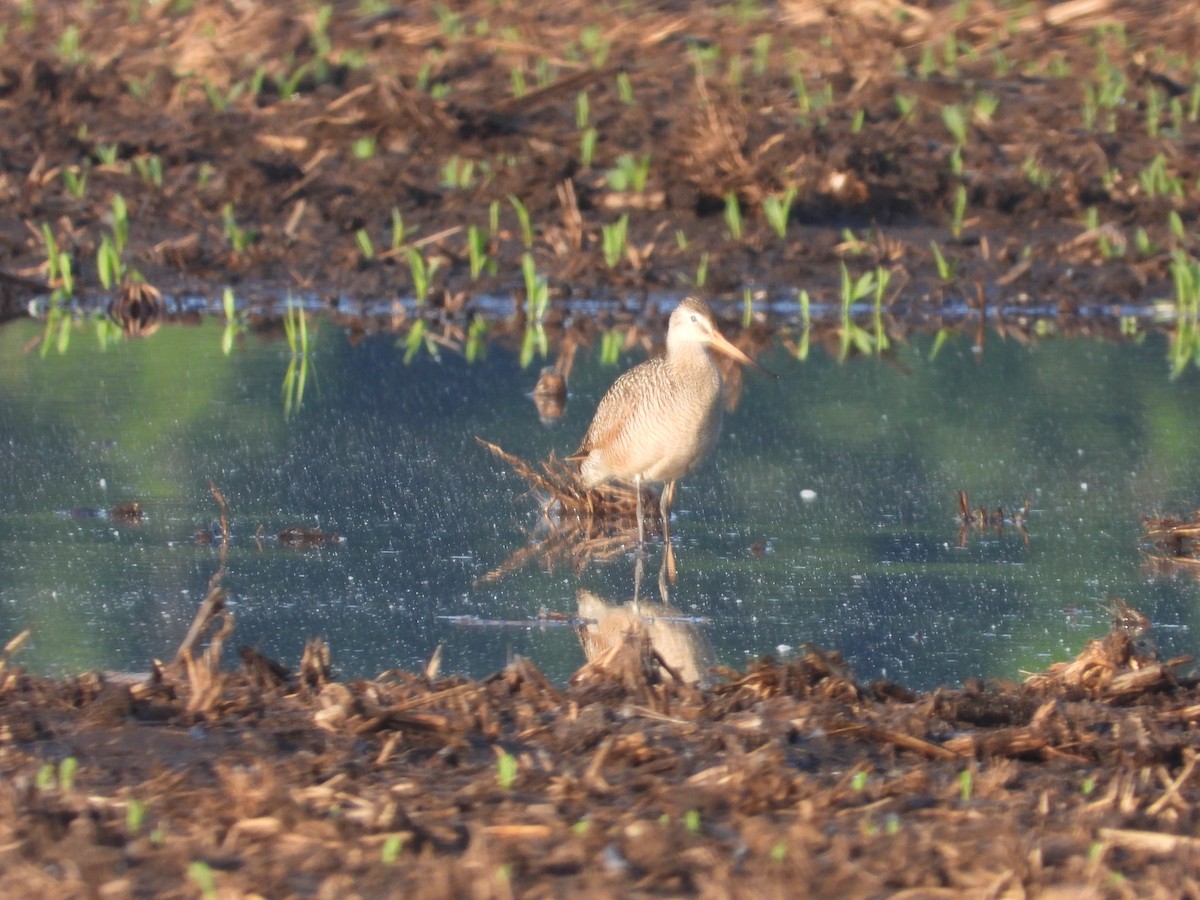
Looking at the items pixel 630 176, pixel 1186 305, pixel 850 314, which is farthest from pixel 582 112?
pixel 1186 305

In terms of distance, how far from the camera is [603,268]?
13719 mm

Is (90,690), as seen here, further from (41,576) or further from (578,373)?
(578,373)

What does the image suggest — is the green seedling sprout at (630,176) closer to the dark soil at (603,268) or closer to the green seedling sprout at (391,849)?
the dark soil at (603,268)

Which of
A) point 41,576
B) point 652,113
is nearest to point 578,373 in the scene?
point 41,576

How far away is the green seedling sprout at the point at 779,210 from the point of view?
1401 cm

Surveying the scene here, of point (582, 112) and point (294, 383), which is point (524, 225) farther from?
point (294, 383)

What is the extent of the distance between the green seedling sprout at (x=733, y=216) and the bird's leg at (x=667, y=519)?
589 centimetres

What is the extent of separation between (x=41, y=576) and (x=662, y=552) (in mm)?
2163

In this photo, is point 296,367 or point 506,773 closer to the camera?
point 506,773

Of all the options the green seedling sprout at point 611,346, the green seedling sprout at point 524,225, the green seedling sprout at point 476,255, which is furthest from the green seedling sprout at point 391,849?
the green seedling sprout at point 524,225

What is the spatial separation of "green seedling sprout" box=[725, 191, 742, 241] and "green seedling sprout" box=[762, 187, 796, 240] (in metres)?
0.20

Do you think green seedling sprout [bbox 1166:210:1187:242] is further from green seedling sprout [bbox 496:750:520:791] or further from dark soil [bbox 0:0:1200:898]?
green seedling sprout [bbox 496:750:520:791]

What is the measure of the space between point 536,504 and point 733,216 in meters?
6.18

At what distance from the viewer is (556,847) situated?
3.69 meters
